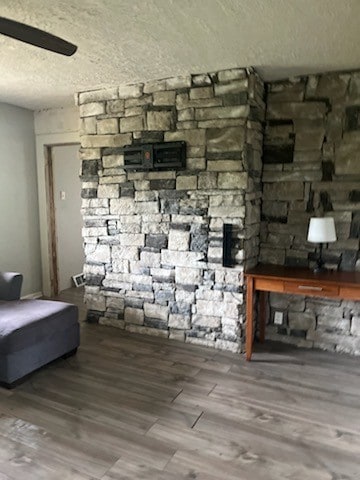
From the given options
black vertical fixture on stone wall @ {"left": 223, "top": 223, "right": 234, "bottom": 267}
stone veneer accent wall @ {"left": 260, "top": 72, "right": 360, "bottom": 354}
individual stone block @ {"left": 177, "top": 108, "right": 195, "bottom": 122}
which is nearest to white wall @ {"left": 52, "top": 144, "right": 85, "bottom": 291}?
individual stone block @ {"left": 177, "top": 108, "right": 195, "bottom": 122}

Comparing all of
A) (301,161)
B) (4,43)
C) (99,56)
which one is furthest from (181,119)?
(4,43)

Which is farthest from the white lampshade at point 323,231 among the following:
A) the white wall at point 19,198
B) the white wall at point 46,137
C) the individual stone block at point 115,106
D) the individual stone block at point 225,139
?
the white wall at point 19,198

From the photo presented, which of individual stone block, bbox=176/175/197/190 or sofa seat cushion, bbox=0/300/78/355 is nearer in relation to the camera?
sofa seat cushion, bbox=0/300/78/355

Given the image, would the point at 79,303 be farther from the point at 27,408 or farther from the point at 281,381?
the point at 281,381

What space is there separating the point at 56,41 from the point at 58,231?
3263 millimetres

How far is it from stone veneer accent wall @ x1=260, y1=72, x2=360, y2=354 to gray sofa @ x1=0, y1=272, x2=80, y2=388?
1.92 metres

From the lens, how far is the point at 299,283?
9.26ft

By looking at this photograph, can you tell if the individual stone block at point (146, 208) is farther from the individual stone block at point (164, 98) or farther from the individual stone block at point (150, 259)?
the individual stone block at point (164, 98)

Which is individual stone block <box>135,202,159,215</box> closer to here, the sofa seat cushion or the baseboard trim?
the sofa seat cushion

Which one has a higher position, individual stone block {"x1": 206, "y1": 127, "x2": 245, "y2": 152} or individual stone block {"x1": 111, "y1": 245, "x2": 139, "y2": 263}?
individual stone block {"x1": 206, "y1": 127, "x2": 245, "y2": 152}

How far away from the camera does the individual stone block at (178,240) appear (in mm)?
3334

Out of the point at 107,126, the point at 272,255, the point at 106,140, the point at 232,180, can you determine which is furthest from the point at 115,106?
the point at 272,255

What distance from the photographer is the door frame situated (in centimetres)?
454

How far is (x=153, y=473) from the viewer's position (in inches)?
72.1
